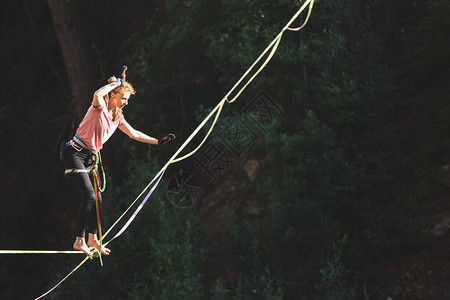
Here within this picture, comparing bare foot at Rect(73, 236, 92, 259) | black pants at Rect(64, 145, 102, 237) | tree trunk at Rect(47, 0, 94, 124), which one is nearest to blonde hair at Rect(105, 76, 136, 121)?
black pants at Rect(64, 145, 102, 237)

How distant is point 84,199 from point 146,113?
6969 millimetres

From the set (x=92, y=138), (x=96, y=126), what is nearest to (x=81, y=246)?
(x=92, y=138)

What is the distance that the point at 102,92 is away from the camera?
4090 millimetres

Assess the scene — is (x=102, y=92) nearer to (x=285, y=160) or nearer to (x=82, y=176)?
(x=82, y=176)

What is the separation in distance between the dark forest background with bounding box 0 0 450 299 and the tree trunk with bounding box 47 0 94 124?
0.02 m

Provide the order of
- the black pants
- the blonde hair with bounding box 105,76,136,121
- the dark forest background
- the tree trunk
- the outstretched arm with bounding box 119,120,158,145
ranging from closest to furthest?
the blonde hair with bounding box 105,76,136,121, the black pants, the outstretched arm with bounding box 119,120,158,145, the dark forest background, the tree trunk

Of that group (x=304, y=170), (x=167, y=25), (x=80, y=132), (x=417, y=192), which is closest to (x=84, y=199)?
(x=80, y=132)

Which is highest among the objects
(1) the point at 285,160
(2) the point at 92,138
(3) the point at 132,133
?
(2) the point at 92,138

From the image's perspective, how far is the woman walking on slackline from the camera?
4266mm

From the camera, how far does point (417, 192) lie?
8602 millimetres

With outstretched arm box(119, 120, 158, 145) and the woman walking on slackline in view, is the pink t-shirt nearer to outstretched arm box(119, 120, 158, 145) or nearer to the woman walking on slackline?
the woman walking on slackline

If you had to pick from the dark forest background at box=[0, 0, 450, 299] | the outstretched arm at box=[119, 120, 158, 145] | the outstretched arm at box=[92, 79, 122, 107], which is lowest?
the dark forest background at box=[0, 0, 450, 299]

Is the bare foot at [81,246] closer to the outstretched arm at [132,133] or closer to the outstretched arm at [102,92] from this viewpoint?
the outstretched arm at [132,133]

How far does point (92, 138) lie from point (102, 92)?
42cm
